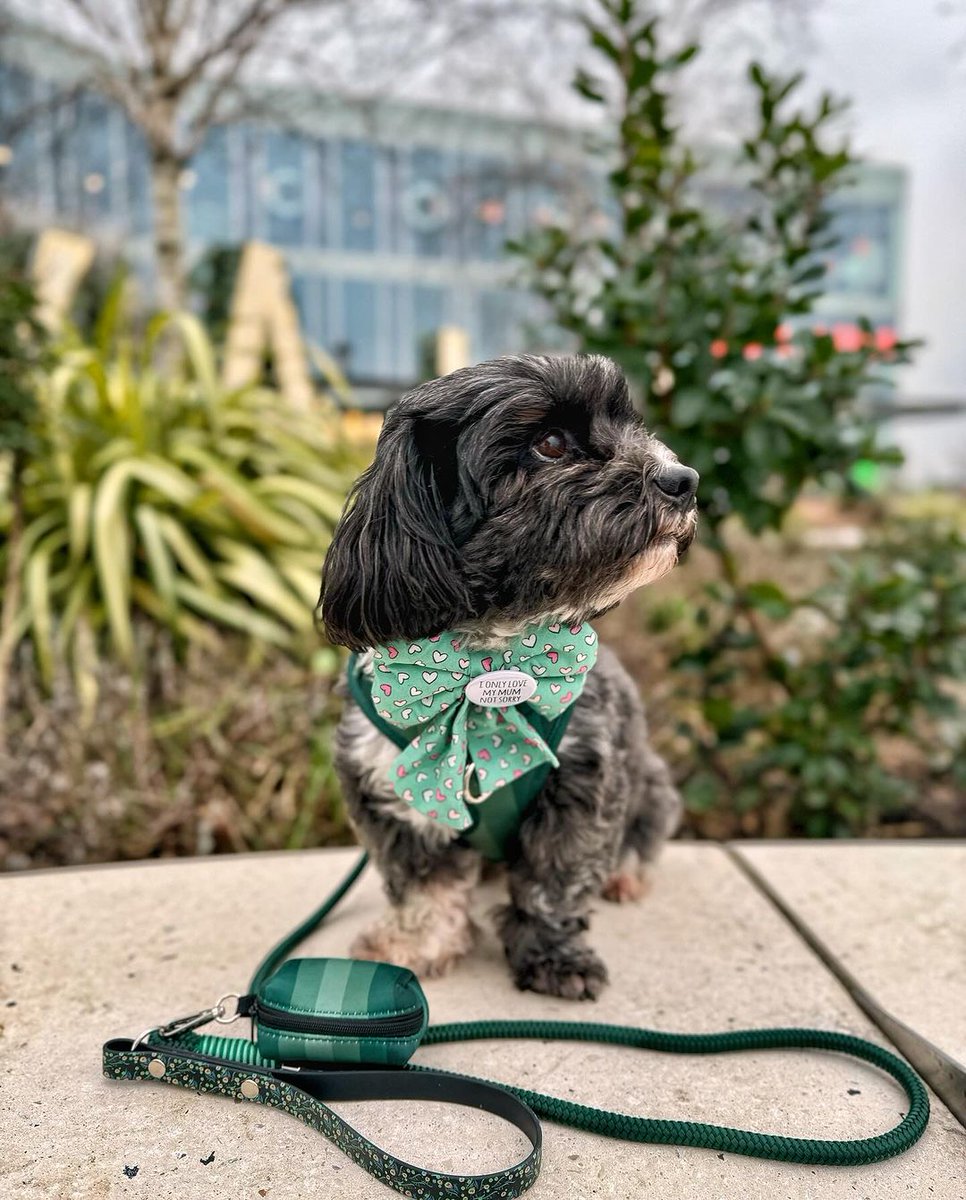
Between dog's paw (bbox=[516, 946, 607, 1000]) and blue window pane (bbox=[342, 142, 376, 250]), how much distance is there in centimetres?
1298

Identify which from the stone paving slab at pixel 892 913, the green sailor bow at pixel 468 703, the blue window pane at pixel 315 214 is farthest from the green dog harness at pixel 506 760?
the blue window pane at pixel 315 214

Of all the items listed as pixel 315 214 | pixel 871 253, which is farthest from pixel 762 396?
pixel 871 253

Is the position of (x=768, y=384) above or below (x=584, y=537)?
above

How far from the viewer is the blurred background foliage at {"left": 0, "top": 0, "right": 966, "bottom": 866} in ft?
11.0

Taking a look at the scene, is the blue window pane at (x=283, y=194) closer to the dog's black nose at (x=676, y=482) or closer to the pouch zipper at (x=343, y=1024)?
the dog's black nose at (x=676, y=482)

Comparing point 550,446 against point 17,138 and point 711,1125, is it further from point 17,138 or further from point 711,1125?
point 17,138

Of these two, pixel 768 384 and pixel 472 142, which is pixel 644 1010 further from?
pixel 472 142

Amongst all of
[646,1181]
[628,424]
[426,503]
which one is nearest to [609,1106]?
[646,1181]

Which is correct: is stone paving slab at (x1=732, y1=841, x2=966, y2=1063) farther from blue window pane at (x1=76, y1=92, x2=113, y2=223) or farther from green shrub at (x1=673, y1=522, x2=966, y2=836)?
blue window pane at (x1=76, y1=92, x2=113, y2=223)

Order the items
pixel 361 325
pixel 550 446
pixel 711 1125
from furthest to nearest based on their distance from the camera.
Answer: pixel 361 325 → pixel 550 446 → pixel 711 1125

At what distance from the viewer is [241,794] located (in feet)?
13.1

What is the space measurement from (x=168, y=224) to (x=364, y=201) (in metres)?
9.54

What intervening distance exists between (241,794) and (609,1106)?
2.45 m

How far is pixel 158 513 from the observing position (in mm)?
4844
